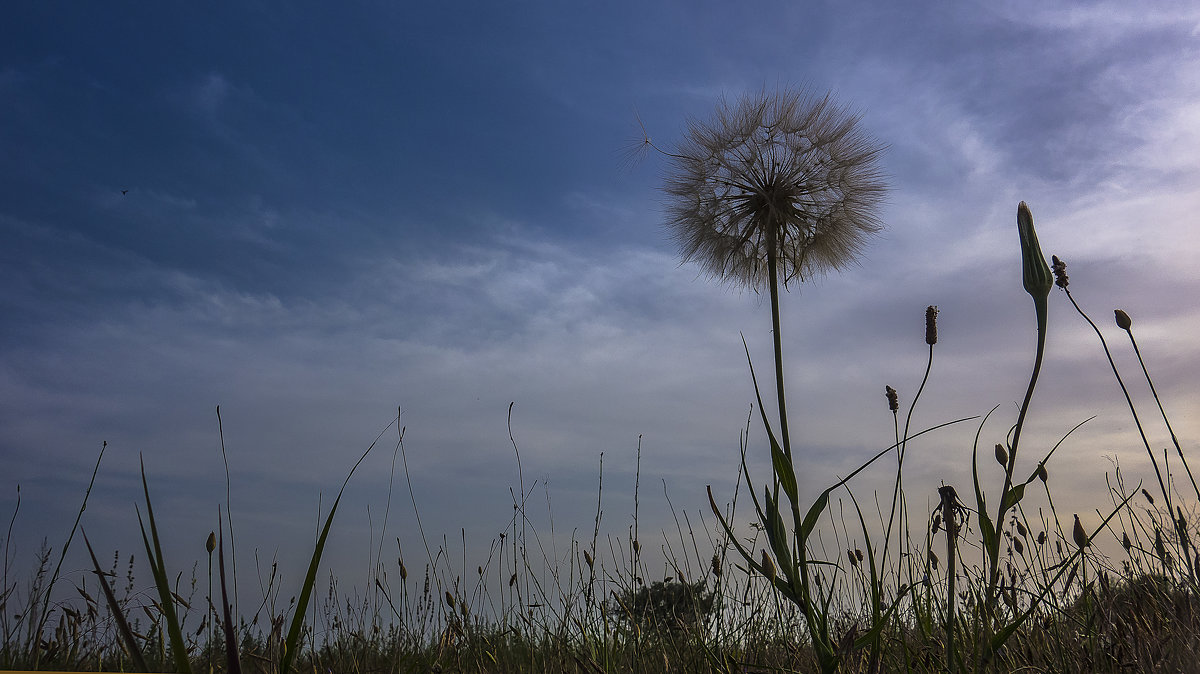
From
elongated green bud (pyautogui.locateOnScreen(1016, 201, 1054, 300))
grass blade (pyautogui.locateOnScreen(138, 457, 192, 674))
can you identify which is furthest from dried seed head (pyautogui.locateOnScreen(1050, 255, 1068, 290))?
grass blade (pyautogui.locateOnScreen(138, 457, 192, 674))

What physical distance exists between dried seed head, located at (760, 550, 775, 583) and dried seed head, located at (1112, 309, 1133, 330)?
59.1 inches

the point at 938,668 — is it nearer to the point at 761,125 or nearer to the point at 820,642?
the point at 820,642

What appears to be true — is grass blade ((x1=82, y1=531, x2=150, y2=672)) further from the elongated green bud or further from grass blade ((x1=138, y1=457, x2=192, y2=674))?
the elongated green bud

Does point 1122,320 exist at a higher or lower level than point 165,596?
higher

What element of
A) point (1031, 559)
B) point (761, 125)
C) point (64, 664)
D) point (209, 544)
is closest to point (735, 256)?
point (761, 125)

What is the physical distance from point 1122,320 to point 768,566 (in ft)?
5.09

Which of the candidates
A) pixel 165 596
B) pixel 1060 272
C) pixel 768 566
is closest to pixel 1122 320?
pixel 1060 272

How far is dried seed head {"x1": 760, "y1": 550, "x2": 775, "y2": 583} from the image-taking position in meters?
2.00

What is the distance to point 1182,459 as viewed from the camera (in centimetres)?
235

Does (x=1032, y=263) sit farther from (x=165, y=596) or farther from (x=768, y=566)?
(x=165, y=596)

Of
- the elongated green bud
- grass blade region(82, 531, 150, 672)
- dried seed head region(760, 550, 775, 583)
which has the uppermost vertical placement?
the elongated green bud

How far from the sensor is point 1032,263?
1676 millimetres

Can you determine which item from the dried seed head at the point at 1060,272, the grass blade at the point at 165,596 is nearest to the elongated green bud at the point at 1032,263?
the dried seed head at the point at 1060,272

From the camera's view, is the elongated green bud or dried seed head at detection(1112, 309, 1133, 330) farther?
dried seed head at detection(1112, 309, 1133, 330)
